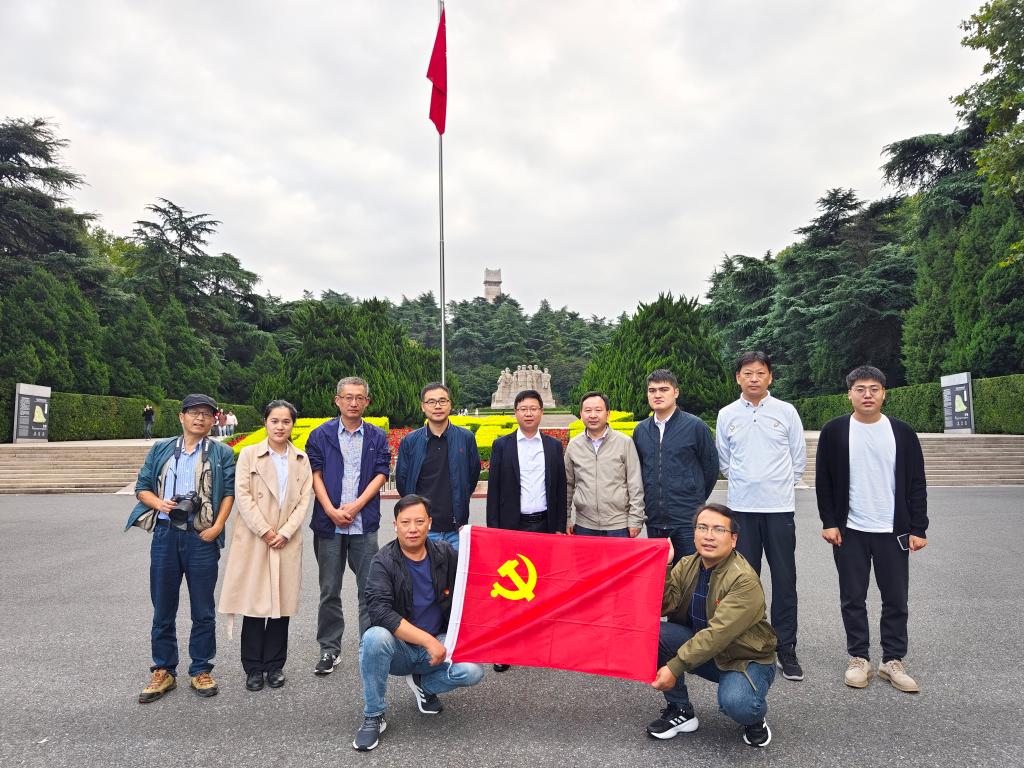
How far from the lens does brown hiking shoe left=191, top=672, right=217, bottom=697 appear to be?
370 cm

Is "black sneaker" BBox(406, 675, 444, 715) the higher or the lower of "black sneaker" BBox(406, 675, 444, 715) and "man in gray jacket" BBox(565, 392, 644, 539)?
the lower

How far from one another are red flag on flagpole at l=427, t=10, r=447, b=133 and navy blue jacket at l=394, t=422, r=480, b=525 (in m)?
13.3

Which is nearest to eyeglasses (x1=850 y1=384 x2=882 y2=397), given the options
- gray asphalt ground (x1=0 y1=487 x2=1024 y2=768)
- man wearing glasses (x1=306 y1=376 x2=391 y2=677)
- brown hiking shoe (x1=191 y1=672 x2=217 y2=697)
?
gray asphalt ground (x1=0 y1=487 x2=1024 y2=768)

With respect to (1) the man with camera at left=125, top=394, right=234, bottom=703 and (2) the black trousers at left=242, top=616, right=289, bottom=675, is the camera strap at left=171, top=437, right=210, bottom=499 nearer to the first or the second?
(1) the man with camera at left=125, top=394, right=234, bottom=703

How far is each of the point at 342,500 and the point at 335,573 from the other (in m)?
0.47

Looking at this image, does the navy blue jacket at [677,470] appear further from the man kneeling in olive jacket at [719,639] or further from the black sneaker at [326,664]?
the black sneaker at [326,664]

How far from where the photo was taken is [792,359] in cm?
3459

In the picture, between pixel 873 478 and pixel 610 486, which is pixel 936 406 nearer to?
pixel 873 478

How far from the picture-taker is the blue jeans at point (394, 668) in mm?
3173

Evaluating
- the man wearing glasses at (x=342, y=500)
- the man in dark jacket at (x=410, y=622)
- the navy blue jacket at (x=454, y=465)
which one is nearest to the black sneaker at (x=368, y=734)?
the man in dark jacket at (x=410, y=622)

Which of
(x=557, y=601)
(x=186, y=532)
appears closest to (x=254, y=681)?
(x=186, y=532)

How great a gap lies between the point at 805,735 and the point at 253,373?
40.7 m

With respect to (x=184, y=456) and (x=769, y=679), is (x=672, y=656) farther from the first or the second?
(x=184, y=456)

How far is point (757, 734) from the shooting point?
305cm
